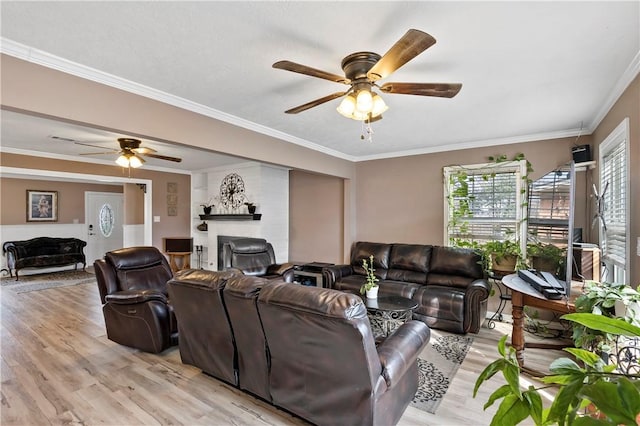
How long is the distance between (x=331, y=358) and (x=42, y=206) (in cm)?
945

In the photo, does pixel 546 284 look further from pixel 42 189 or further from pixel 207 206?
pixel 42 189

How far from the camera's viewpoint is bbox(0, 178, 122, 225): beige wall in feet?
24.1

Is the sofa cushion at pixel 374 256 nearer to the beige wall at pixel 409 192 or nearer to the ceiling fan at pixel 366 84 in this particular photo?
the beige wall at pixel 409 192

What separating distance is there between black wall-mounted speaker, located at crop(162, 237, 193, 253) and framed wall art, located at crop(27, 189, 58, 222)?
3573 mm

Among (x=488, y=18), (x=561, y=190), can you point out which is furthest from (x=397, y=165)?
(x=488, y=18)

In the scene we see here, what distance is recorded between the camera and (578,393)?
0.52 m

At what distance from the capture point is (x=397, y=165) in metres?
5.30

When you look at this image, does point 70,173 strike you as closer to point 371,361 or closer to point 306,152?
point 306,152

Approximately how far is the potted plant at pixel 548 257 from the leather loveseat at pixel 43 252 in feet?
31.2

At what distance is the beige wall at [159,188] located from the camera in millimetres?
5594

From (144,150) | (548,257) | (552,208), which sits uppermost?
(144,150)

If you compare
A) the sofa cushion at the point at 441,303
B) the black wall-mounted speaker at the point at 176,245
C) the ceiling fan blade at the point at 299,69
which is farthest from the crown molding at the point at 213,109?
the black wall-mounted speaker at the point at 176,245

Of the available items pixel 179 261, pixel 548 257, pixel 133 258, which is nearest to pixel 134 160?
pixel 133 258

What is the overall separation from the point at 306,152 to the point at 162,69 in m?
2.43
